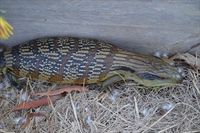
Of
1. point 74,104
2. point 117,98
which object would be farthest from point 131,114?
point 74,104

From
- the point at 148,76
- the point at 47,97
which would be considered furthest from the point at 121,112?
the point at 47,97

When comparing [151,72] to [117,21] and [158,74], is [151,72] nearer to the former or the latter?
[158,74]

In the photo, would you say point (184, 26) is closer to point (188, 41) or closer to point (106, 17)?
point (188, 41)

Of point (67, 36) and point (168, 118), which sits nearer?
point (168, 118)

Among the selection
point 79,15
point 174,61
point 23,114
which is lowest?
point 23,114

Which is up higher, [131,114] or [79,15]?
[79,15]
